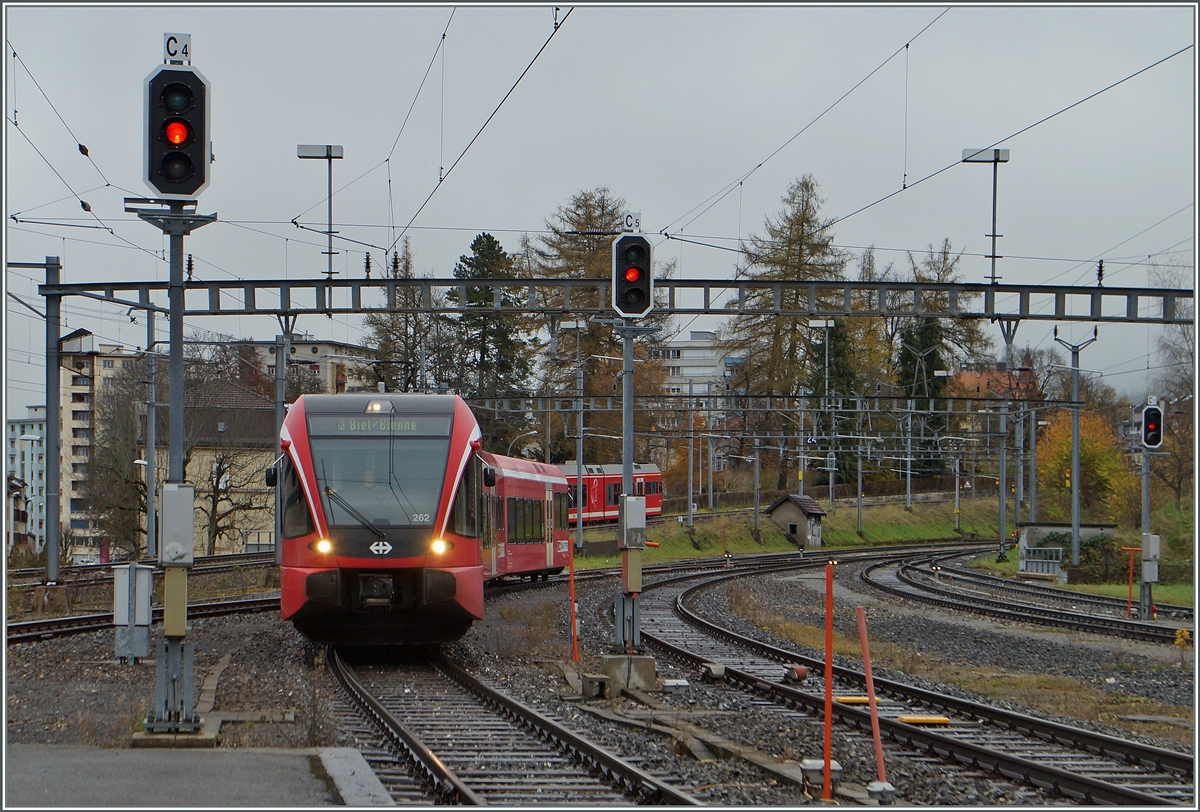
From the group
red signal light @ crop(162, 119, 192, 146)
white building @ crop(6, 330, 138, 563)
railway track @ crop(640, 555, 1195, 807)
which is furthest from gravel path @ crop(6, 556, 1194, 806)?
white building @ crop(6, 330, 138, 563)

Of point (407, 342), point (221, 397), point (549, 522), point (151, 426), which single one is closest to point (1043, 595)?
point (549, 522)

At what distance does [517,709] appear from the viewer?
11742 mm

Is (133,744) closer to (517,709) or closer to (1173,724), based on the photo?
(517,709)

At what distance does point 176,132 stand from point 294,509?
6.25 m

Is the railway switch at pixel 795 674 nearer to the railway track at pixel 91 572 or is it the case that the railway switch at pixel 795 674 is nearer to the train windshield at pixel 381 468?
the train windshield at pixel 381 468

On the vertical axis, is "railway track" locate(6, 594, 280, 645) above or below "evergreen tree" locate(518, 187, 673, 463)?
below

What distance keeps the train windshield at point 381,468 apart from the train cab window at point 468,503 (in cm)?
30

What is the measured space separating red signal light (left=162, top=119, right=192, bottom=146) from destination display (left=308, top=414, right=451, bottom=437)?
236 inches

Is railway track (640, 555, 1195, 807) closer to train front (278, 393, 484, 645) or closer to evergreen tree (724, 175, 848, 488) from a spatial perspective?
train front (278, 393, 484, 645)

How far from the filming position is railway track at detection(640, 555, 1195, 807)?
8.97 metres

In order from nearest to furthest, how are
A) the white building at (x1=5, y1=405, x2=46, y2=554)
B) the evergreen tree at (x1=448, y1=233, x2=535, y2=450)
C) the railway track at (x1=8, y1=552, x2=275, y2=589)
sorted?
the railway track at (x1=8, y1=552, x2=275, y2=589)
the white building at (x1=5, y1=405, x2=46, y2=554)
the evergreen tree at (x1=448, y1=233, x2=535, y2=450)

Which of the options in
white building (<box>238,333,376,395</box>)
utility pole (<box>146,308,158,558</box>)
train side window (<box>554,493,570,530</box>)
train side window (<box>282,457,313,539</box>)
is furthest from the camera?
white building (<box>238,333,376,395</box>)

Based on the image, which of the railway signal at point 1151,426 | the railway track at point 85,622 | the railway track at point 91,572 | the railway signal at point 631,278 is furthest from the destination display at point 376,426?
the railway signal at point 1151,426

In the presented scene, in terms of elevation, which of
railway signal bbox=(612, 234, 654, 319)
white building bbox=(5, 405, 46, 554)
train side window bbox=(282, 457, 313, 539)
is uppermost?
railway signal bbox=(612, 234, 654, 319)
